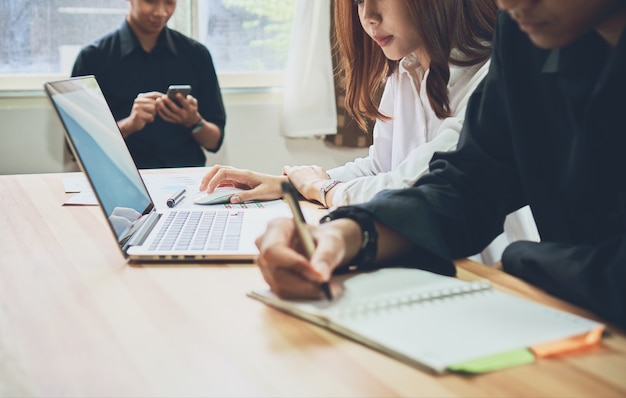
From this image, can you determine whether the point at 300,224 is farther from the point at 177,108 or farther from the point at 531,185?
the point at 177,108

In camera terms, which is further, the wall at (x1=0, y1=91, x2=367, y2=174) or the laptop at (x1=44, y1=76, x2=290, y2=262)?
the wall at (x1=0, y1=91, x2=367, y2=174)

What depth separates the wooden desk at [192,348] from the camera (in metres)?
0.60

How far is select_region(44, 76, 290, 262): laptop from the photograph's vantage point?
998mm

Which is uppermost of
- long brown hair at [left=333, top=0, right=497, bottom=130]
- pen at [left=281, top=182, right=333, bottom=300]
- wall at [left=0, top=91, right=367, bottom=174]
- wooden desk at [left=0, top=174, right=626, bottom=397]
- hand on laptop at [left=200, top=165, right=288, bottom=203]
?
long brown hair at [left=333, top=0, right=497, bottom=130]

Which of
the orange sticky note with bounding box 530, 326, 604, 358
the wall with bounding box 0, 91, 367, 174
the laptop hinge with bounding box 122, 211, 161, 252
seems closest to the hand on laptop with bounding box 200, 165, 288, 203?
Answer: the laptop hinge with bounding box 122, 211, 161, 252

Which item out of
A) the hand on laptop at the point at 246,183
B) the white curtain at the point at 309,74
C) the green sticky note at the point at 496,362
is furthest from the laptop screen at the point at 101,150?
the white curtain at the point at 309,74

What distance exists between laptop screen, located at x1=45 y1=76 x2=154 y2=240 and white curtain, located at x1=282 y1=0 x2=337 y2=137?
2044 mm

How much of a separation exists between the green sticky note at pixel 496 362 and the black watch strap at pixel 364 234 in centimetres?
27

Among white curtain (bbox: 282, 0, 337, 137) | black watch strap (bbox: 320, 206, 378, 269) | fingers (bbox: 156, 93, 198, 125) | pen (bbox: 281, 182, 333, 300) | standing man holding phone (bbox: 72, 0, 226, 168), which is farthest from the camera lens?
white curtain (bbox: 282, 0, 337, 137)

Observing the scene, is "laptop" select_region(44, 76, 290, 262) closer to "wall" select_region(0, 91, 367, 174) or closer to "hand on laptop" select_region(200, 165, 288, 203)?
"hand on laptop" select_region(200, 165, 288, 203)

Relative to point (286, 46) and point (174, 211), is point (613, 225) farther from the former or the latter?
point (286, 46)

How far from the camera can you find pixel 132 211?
1131 mm

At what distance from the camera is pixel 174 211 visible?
4.26 feet

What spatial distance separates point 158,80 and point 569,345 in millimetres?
2491
